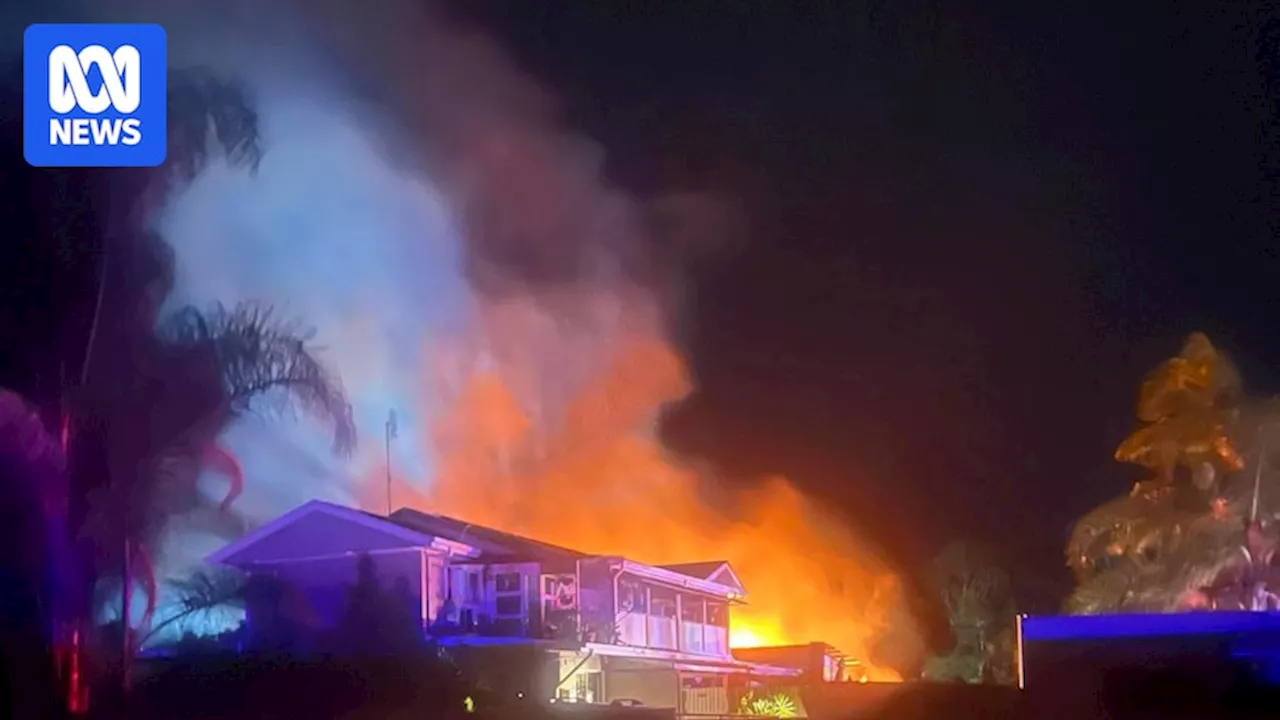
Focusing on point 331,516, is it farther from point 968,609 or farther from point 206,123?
point 968,609

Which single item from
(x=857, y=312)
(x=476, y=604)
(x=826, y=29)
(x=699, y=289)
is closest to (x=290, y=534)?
(x=476, y=604)

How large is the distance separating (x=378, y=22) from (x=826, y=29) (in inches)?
62.6

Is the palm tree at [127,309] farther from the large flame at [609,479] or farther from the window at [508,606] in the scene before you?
the window at [508,606]

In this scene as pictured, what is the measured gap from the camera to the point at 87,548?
522 cm

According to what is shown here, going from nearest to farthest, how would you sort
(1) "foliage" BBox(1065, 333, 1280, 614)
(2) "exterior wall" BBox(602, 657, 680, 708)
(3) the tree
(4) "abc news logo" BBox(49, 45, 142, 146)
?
(4) "abc news logo" BBox(49, 45, 142, 146)
(2) "exterior wall" BBox(602, 657, 680, 708)
(3) the tree
(1) "foliage" BBox(1065, 333, 1280, 614)

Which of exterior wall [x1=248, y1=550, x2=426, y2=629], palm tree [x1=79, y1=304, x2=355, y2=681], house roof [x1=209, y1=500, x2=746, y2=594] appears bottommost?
exterior wall [x1=248, y1=550, x2=426, y2=629]

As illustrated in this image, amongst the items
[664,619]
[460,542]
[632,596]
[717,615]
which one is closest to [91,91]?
[460,542]

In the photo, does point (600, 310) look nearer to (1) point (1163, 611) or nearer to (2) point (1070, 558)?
(2) point (1070, 558)

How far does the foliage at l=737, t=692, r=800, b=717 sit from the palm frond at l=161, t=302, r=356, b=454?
1.60 meters

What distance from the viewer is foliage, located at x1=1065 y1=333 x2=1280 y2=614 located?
5523 mm

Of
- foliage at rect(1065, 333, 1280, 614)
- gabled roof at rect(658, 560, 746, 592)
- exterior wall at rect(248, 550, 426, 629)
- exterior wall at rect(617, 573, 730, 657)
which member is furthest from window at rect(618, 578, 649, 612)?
foliage at rect(1065, 333, 1280, 614)

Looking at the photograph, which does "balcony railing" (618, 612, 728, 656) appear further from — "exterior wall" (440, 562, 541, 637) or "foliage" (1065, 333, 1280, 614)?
"foliage" (1065, 333, 1280, 614)

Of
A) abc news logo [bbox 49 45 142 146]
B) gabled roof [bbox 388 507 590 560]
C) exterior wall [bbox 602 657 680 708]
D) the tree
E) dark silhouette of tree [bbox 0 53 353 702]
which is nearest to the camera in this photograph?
abc news logo [bbox 49 45 142 146]

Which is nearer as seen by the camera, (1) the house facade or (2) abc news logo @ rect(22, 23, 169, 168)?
(2) abc news logo @ rect(22, 23, 169, 168)
